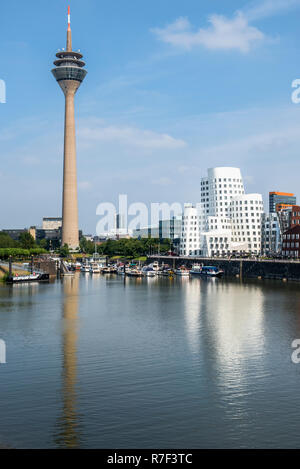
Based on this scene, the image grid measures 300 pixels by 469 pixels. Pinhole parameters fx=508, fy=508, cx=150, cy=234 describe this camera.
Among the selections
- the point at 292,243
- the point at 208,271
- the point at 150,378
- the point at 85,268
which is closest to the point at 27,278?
the point at 208,271

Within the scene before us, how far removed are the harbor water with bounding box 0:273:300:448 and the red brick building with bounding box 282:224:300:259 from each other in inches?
3340

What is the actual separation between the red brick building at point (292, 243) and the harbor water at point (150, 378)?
84.8m

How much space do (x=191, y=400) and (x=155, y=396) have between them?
92.2 inches

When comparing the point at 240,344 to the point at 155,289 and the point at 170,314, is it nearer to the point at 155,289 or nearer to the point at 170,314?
the point at 170,314

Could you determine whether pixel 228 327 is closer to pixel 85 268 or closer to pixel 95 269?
pixel 95 269

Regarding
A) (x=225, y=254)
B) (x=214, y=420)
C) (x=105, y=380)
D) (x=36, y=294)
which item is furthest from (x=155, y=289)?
(x=225, y=254)

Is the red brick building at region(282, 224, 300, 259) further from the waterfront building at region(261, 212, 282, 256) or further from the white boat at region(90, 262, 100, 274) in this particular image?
the white boat at region(90, 262, 100, 274)

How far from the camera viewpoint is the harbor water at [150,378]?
87.1 ft

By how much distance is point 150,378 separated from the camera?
119ft

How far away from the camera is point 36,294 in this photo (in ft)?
307

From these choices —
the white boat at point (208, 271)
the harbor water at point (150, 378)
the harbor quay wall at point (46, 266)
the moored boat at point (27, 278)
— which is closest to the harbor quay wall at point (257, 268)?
the white boat at point (208, 271)

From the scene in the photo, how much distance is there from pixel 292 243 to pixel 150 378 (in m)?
126

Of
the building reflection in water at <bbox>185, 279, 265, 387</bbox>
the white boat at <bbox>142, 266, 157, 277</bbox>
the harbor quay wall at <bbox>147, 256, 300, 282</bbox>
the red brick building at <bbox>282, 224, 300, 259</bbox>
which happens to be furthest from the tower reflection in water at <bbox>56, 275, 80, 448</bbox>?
the red brick building at <bbox>282, 224, 300, 259</bbox>

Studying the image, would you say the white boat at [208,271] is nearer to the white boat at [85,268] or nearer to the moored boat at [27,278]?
the white boat at [85,268]
